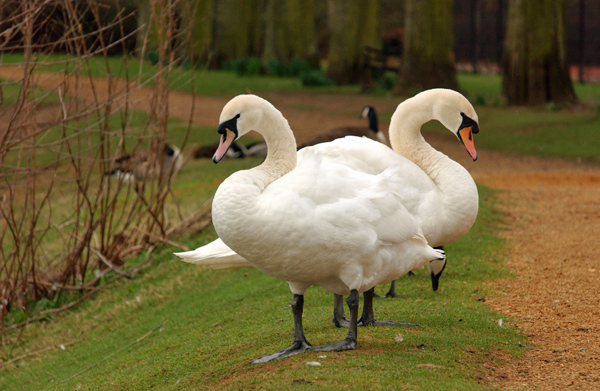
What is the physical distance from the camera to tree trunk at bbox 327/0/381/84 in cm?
2533

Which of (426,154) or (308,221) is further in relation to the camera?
(426,154)

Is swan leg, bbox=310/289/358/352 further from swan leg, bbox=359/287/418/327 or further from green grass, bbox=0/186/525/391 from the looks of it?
swan leg, bbox=359/287/418/327

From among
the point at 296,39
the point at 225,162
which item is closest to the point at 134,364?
the point at 225,162

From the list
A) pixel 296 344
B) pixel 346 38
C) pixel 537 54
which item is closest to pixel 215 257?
pixel 296 344

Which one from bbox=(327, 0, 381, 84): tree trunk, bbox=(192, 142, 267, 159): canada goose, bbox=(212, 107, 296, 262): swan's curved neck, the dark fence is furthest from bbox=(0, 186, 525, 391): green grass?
the dark fence

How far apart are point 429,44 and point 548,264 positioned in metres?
13.6

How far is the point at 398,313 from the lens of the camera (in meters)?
Result: 5.29

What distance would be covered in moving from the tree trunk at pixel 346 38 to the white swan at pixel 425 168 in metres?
20.2

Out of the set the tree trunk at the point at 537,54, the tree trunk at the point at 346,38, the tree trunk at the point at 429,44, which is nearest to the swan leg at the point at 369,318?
the tree trunk at the point at 537,54

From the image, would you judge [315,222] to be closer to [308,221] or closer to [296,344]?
[308,221]

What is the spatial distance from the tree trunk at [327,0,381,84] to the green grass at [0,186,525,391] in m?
17.6

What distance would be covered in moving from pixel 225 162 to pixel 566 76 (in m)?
8.70

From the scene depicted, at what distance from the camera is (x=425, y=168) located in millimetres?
5508

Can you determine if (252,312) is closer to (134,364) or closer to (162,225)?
(134,364)
